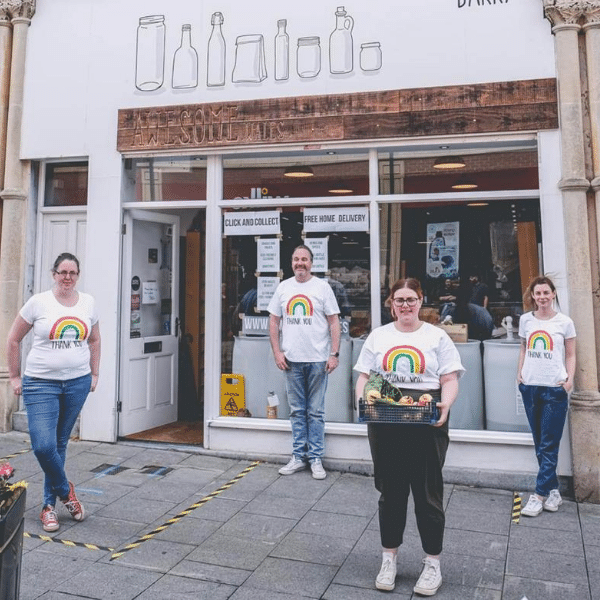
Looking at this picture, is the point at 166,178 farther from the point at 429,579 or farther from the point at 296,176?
the point at 429,579

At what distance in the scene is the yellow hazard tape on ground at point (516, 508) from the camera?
4.73 metres

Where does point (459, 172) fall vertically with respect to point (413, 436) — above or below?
above

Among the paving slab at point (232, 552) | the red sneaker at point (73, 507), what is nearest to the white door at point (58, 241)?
the red sneaker at point (73, 507)

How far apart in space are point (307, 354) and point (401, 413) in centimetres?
254

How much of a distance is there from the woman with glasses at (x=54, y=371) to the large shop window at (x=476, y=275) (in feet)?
10.5

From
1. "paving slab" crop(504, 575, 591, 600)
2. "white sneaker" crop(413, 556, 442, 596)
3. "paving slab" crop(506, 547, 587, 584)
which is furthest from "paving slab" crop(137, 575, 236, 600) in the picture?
"paving slab" crop(506, 547, 587, 584)

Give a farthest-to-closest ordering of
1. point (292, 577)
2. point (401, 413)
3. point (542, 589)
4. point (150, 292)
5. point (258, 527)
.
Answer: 1. point (150, 292)
2. point (258, 527)
3. point (292, 577)
4. point (542, 589)
5. point (401, 413)

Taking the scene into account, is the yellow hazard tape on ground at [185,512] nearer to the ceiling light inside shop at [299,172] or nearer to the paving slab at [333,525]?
the paving slab at [333,525]

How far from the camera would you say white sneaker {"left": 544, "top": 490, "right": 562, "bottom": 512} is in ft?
16.0

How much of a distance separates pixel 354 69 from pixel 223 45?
158 centimetres

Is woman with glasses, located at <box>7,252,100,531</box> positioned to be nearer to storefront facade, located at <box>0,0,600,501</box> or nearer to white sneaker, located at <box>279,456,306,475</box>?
white sneaker, located at <box>279,456,306,475</box>

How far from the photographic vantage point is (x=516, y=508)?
496cm

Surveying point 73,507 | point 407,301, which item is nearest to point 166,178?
point 73,507

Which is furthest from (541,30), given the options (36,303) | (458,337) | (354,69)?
(36,303)
